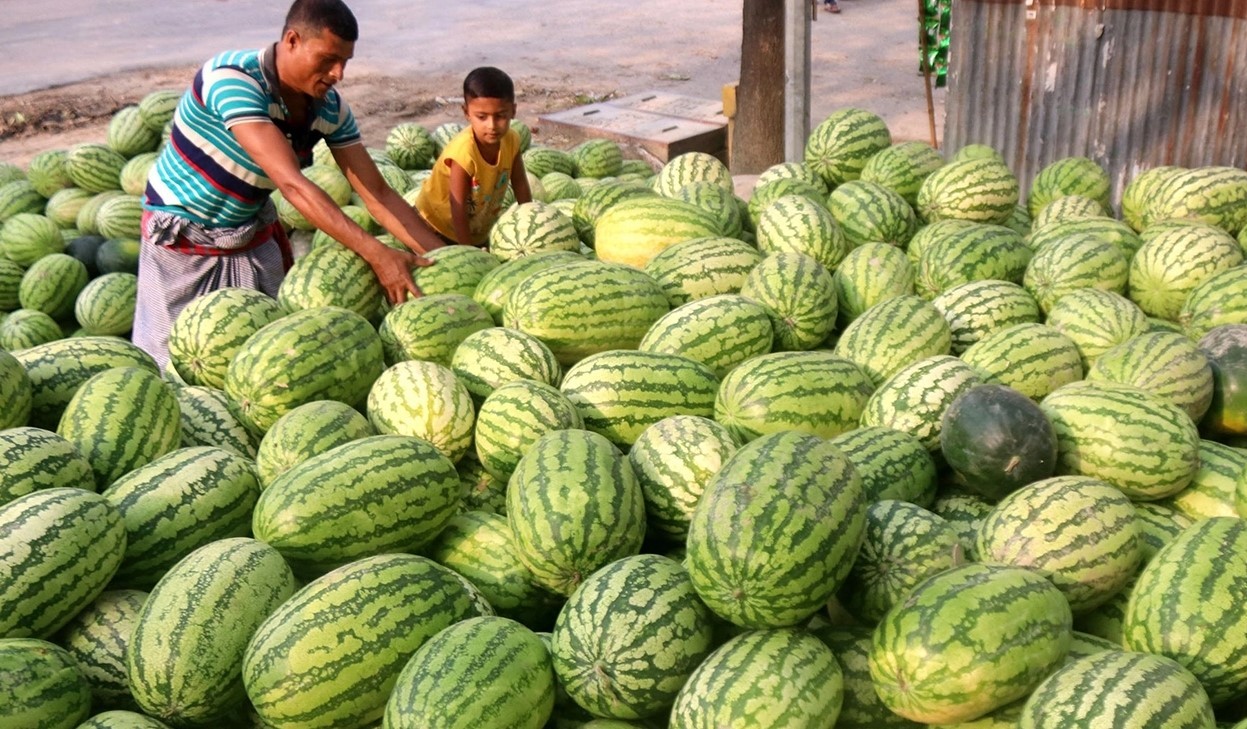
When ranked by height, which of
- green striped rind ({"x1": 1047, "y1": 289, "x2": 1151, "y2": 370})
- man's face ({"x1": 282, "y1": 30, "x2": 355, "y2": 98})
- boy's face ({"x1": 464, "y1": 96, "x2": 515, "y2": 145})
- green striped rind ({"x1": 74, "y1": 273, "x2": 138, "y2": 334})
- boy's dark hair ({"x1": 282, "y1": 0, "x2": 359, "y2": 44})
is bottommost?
green striped rind ({"x1": 74, "y1": 273, "x2": 138, "y2": 334})

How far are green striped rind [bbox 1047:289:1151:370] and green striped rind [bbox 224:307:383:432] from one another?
81.5 inches

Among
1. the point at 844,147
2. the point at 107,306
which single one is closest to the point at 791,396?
the point at 844,147

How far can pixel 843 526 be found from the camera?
199cm

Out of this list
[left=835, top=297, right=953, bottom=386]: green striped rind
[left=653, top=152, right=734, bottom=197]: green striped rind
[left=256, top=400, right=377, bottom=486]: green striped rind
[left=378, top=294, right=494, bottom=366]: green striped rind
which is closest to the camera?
[left=256, top=400, right=377, bottom=486]: green striped rind

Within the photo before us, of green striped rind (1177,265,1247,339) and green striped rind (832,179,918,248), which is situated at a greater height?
green striped rind (832,179,918,248)

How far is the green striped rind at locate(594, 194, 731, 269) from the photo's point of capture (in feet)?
12.1

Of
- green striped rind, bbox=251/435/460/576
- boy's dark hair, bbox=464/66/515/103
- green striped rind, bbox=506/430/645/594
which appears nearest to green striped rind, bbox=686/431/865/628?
green striped rind, bbox=506/430/645/594

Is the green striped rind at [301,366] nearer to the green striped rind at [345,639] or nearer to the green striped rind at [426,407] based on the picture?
the green striped rind at [426,407]

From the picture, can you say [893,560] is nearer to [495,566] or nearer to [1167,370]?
[495,566]

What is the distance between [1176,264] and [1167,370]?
0.86m

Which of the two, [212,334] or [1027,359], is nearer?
[1027,359]

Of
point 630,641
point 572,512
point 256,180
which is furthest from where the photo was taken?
point 256,180

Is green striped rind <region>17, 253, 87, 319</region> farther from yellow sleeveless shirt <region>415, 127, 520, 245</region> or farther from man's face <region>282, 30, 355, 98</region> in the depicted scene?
man's face <region>282, 30, 355, 98</region>

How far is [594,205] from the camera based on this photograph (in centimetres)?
425
